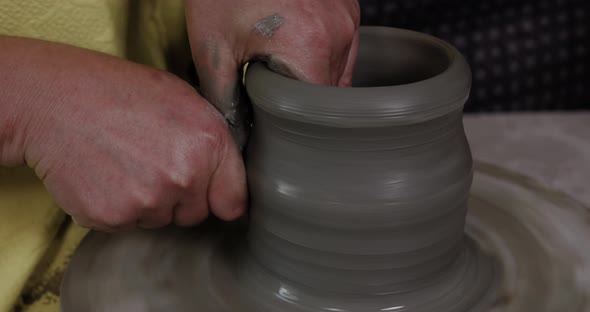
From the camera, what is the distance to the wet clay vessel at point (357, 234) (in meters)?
0.89

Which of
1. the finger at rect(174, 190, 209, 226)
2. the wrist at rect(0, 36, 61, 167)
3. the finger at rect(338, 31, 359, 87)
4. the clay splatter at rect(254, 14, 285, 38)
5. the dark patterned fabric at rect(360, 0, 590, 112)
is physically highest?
the clay splatter at rect(254, 14, 285, 38)

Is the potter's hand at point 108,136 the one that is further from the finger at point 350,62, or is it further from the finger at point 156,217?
the finger at point 350,62

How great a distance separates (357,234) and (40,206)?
52cm

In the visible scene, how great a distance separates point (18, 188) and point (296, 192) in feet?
1.57

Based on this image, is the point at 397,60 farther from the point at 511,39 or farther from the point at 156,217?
the point at 511,39

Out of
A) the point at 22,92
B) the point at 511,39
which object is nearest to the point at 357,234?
the point at 22,92

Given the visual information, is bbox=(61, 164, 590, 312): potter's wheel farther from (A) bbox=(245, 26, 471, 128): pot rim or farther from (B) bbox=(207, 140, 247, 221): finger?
(A) bbox=(245, 26, 471, 128): pot rim

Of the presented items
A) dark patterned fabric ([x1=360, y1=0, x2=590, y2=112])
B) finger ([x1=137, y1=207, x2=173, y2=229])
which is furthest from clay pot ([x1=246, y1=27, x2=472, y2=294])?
dark patterned fabric ([x1=360, y1=0, x2=590, y2=112])

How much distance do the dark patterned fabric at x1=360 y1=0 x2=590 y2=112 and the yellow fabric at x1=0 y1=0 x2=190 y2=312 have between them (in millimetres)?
1019

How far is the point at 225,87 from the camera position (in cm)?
103

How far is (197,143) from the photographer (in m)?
0.97

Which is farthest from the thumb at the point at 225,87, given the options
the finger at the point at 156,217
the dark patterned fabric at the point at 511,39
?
Result: the dark patterned fabric at the point at 511,39

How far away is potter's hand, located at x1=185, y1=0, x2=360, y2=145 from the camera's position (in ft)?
3.23

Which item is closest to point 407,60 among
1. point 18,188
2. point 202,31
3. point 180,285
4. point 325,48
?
point 325,48
